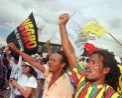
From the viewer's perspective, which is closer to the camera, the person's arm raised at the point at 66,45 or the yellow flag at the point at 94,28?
the person's arm raised at the point at 66,45

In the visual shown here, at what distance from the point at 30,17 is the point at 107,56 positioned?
13.8ft

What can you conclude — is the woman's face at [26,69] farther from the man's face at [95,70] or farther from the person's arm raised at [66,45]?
the man's face at [95,70]

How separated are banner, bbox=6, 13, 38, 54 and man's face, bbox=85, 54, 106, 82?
3.46 metres

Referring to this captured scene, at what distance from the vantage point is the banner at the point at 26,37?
7.15 metres

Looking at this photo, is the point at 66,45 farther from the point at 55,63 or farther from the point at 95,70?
the point at 95,70

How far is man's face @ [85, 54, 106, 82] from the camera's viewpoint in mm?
3619

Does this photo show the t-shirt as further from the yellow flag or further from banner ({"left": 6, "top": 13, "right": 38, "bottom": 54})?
the yellow flag

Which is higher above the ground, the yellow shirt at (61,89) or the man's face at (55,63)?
the man's face at (55,63)

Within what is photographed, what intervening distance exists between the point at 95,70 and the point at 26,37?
3739 mm

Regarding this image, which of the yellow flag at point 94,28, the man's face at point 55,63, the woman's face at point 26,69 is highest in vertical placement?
the yellow flag at point 94,28

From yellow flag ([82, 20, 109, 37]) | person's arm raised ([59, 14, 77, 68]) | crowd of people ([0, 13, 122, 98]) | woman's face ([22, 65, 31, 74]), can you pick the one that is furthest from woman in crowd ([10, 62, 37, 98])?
person's arm raised ([59, 14, 77, 68])

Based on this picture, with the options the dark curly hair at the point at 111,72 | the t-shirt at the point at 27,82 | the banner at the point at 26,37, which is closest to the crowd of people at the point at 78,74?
the dark curly hair at the point at 111,72

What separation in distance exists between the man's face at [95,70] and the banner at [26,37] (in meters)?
3.46

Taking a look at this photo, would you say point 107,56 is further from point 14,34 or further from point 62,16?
point 14,34
